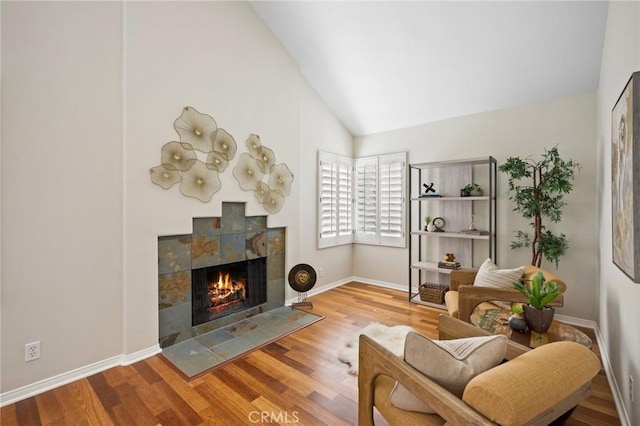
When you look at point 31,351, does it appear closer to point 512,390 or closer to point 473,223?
point 512,390

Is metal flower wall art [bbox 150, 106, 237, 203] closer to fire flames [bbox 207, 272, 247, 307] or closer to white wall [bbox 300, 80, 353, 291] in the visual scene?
fire flames [bbox 207, 272, 247, 307]

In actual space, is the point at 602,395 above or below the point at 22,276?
below

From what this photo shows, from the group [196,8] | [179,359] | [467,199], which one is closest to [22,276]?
[179,359]

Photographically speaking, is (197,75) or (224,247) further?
(224,247)

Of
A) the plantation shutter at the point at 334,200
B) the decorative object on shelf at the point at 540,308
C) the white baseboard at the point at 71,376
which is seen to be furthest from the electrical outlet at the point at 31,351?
the decorative object on shelf at the point at 540,308

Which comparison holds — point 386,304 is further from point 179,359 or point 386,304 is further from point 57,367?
point 57,367

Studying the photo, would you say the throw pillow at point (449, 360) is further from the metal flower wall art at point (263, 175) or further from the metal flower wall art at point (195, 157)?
the metal flower wall art at point (263, 175)

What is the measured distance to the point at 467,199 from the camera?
382 centimetres

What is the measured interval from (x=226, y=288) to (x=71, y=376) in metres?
1.51

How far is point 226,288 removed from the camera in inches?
139

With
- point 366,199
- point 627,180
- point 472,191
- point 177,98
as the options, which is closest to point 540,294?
point 627,180

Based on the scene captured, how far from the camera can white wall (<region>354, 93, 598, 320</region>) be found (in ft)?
10.8

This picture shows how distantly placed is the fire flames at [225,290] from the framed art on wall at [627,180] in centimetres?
338

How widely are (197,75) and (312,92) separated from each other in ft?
6.16
